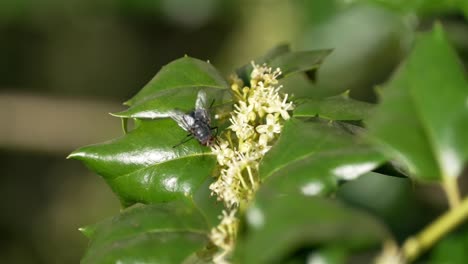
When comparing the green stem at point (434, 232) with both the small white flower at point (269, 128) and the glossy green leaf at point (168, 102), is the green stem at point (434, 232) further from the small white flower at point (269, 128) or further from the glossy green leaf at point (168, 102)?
the glossy green leaf at point (168, 102)

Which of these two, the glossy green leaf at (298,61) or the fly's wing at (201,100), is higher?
the glossy green leaf at (298,61)

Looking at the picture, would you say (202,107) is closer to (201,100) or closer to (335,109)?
(201,100)

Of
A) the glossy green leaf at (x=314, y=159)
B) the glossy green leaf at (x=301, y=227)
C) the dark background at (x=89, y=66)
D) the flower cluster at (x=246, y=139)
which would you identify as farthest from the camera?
the dark background at (x=89, y=66)

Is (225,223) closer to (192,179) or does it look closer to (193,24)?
(192,179)

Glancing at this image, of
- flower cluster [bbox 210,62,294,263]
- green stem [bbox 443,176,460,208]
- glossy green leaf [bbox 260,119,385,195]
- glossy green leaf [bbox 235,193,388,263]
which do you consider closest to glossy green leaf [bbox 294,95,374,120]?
flower cluster [bbox 210,62,294,263]

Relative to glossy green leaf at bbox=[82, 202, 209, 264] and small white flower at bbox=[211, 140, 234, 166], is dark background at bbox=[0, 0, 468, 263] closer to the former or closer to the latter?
small white flower at bbox=[211, 140, 234, 166]

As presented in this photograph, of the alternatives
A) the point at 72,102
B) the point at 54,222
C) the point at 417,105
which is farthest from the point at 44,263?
the point at 417,105

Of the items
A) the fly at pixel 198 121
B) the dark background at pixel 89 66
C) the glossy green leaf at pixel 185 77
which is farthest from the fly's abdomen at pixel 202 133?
the dark background at pixel 89 66
